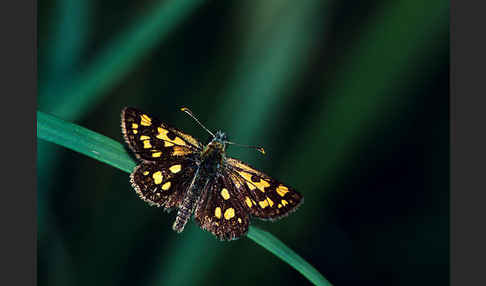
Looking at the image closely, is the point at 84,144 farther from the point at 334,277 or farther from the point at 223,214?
the point at 334,277

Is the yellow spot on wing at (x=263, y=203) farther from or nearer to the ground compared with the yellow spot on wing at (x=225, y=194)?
nearer to the ground

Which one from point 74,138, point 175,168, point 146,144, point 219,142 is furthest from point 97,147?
point 219,142

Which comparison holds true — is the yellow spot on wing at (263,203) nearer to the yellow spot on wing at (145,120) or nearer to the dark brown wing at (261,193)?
the dark brown wing at (261,193)

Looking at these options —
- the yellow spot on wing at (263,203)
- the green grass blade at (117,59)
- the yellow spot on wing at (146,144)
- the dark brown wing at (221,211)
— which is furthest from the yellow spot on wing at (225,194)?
the green grass blade at (117,59)

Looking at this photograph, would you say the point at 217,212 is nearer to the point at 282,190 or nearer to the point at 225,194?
the point at 225,194

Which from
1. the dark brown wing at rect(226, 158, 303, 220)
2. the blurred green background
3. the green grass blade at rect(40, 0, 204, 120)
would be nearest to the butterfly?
the dark brown wing at rect(226, 158, 303, 220)

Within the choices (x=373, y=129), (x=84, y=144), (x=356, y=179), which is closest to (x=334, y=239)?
(x=356, y=179)

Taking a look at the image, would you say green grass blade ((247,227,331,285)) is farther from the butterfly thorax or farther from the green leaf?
the butterfly thorax
